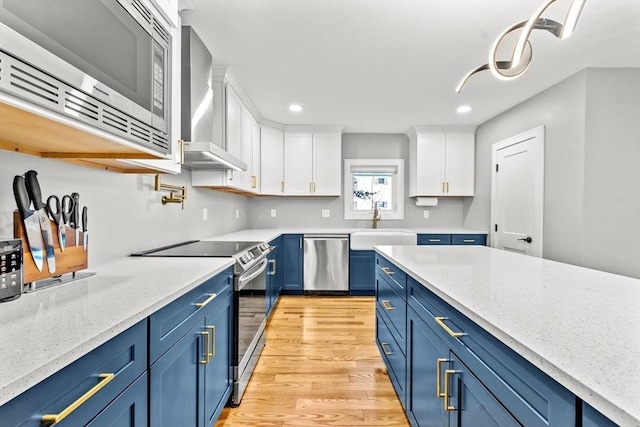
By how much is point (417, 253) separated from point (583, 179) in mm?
1762

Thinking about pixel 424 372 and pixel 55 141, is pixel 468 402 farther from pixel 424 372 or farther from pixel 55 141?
pixel 55 141

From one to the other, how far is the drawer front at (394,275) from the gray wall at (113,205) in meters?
1.57

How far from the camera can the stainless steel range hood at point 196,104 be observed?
1.95 meters

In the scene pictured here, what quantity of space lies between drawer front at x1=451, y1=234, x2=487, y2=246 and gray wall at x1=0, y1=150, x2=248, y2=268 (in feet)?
10.2

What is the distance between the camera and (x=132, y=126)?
1038mm

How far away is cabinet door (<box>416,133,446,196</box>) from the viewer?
4352 millimetres

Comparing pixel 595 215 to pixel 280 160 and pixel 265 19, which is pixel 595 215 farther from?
pixel 280 160

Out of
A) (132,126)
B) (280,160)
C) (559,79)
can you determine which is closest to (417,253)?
(132,126)

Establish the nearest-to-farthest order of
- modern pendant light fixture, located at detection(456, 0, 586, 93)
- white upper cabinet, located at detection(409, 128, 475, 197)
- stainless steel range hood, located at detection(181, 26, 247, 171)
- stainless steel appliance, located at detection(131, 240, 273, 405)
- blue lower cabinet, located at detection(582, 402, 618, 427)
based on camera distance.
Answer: blue lower cabinet, located at detection(582, 402, 618, 427), modern pendant light fixture, located at detection(456, 0, 586, 93), stainless steel appliance, located at detection(131, 240, 273, 405), stainless steel range hood, located at detection(181, 26, 247, 171), white upper cabinet, located at detection(409, 128, 475, 197)

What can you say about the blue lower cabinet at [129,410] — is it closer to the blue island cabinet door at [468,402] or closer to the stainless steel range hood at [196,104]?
the blue island cabinet door at [468,402]

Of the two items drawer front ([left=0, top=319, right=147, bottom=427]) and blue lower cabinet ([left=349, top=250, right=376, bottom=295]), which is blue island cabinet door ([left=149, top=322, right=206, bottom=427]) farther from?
blue lower cabinet ([left=349, top=250, right=376, bottom=295])

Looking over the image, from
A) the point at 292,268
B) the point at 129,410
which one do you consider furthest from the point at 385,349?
the point at 292,268

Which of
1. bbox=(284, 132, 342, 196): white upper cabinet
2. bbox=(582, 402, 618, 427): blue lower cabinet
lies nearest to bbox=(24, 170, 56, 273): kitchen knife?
bbox=(582, 402, 618, 427): blue lower cabinet

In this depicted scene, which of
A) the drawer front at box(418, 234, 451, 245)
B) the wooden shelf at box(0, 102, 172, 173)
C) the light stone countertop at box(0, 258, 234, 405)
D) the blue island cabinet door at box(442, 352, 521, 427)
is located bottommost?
the blue island cabinet door at box(442, 352, 521, 427)
